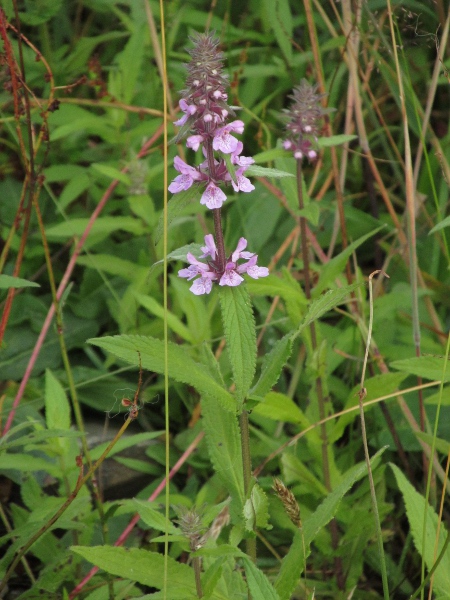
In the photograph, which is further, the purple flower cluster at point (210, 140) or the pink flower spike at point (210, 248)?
the pink flower spike at point (210, 248)

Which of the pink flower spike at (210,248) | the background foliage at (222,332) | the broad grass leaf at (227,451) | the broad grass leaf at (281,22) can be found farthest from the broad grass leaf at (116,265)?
the pink flower spike at (210,248)

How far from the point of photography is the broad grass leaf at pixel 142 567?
1.62m

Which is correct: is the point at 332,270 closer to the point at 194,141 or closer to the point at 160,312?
the point at 160,312

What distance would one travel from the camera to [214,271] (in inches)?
61.4

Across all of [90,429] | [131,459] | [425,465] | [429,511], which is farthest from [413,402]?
[90,429]

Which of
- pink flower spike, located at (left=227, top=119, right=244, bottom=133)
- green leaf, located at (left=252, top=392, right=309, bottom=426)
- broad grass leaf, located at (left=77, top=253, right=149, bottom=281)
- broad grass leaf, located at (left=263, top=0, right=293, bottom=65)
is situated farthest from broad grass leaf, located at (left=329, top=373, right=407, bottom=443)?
broad grass leaf, located at (left=263, top=0, right=293, bottom=65)

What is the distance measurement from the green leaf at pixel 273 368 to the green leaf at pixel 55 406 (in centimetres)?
84

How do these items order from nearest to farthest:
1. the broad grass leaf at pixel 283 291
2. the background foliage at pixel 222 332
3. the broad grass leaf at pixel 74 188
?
the background foliage at pixel 222 332, the broad grass leaf at pixel 283 291, the broad grass leaf at pixel 74 188

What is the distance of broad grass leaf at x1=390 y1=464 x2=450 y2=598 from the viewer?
69.5 inches

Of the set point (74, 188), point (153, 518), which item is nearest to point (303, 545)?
point (153, 518)

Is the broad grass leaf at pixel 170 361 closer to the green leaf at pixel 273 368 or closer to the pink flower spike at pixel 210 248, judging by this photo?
the green leaf at pixel 273 368

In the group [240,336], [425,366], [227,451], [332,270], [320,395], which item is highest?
[240,336]

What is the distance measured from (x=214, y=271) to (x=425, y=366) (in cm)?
70

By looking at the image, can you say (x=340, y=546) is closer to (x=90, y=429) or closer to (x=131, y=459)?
(x=131, y=459)
